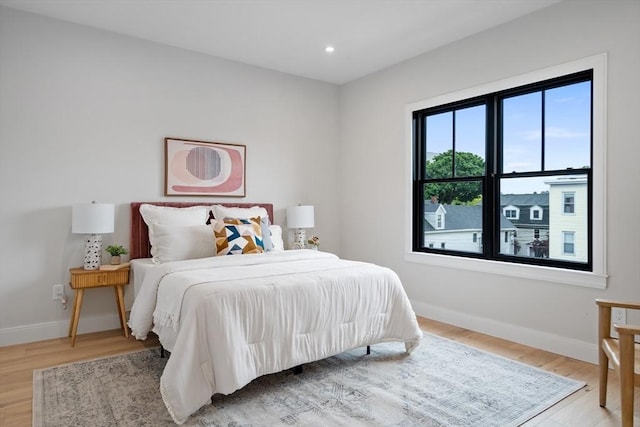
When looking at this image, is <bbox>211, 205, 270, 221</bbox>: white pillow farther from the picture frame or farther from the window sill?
the window sill

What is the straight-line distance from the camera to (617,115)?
284 cm

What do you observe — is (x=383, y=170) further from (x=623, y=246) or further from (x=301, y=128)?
(x=623, y=246)

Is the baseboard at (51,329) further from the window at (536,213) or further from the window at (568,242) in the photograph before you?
the window at (568,242)

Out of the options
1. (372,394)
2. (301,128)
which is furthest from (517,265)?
(301,128)

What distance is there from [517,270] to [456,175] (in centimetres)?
111

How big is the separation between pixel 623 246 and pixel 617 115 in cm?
92

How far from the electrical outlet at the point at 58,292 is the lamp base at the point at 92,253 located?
36cm

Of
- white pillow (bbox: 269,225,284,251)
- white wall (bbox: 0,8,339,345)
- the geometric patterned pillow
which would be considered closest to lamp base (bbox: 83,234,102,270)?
white wall (bbox: 0,8,339,345)

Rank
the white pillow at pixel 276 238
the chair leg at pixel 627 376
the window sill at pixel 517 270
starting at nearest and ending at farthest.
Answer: the chair leg at pixel 627 376
the window sill at pixel 517 270
the white pillow at pixel 276 238

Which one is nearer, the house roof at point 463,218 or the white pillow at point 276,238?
the house roof at point 463,218

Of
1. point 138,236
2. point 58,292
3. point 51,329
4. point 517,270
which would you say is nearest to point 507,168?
point 517,270

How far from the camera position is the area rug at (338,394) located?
2.17 meters

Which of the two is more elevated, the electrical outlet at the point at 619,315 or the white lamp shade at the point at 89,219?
the white lamp shade at the point at 89,219

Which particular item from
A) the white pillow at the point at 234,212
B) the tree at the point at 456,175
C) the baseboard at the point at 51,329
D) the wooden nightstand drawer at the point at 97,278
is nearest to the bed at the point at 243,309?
the wooden nightstand drawer at the point at 97,278
